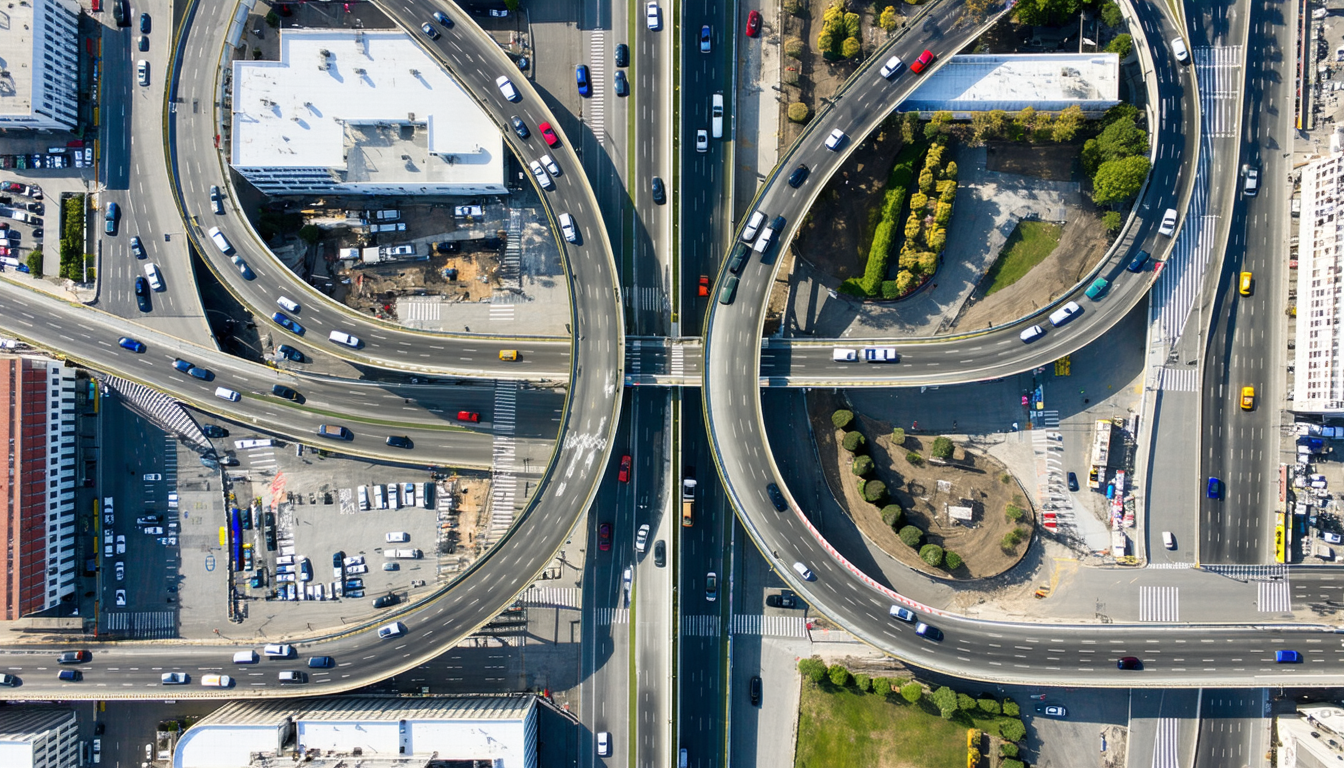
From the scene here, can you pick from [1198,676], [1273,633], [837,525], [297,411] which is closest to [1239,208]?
[1273,633]

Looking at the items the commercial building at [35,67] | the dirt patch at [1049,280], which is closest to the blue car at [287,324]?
the commercial building at [35,67]

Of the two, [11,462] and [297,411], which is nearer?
[11,462]

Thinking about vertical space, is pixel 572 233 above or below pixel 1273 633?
above

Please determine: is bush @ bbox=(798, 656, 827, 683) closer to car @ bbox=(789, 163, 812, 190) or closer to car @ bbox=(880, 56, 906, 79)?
car @ bbox=(789, 163, 812, 190)

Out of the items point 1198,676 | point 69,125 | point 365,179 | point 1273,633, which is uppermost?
point 69,125

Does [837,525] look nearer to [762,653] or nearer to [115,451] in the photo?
[762,653]
